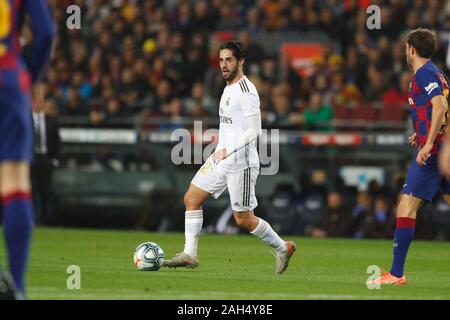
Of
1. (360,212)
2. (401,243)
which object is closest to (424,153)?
(401,243)

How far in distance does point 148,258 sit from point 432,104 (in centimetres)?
325

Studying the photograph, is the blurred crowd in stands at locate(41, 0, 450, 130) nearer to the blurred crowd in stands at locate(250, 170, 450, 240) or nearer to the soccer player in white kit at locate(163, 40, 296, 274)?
the blurred crowd in stands at locate(250, 170, 450, 240)

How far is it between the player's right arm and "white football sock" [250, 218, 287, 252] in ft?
15.8

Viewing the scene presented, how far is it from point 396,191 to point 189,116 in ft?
13.3

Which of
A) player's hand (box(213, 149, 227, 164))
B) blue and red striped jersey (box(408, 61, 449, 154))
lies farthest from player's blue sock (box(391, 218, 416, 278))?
player's hand (box(213, 149, 227, 164))

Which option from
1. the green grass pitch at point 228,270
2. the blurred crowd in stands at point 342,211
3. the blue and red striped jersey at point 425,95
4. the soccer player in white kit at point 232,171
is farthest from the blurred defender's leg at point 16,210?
the blurred crowd in stands at point 342,211

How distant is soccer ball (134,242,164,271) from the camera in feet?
40.1

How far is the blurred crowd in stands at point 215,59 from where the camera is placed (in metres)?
22.2

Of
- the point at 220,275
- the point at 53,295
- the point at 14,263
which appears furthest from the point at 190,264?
the point at 14,263

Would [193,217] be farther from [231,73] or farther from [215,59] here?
[215,59]

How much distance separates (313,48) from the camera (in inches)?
1047

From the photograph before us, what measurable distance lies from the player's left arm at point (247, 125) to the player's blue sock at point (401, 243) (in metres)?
1.76

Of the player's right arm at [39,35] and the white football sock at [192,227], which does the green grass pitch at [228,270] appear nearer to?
the white football sock at [192,227]
